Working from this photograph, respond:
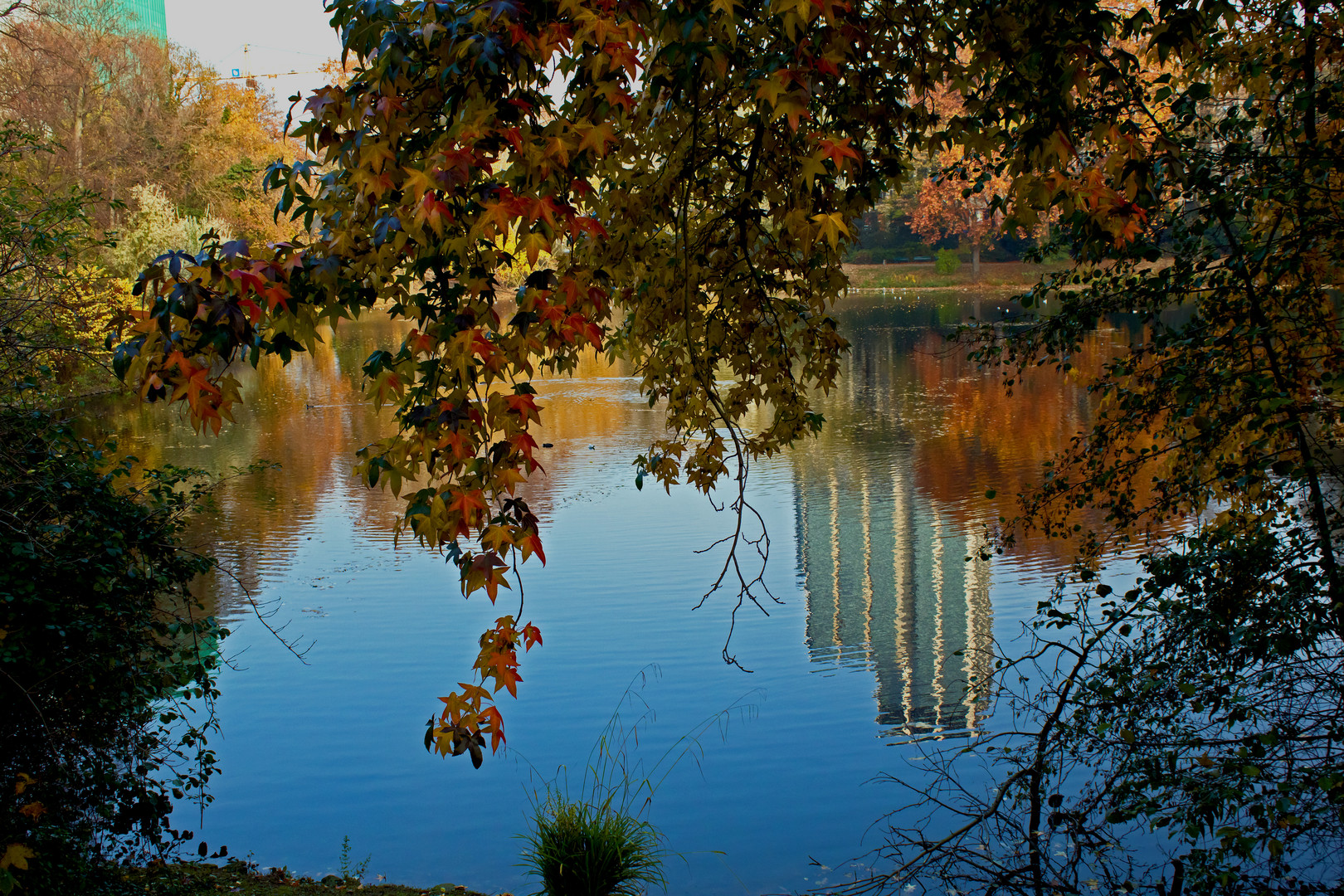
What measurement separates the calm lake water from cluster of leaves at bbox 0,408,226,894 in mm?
977

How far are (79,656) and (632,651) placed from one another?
164 inches

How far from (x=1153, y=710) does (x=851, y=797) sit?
78.3 inches

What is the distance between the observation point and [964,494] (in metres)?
12.2

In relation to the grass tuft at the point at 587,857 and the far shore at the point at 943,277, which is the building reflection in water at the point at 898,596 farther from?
the far shore at the point at 943,277

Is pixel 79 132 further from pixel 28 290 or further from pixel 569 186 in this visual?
pixel 569 186

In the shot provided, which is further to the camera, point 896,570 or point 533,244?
point 896,570

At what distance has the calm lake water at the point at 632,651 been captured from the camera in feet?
19.7

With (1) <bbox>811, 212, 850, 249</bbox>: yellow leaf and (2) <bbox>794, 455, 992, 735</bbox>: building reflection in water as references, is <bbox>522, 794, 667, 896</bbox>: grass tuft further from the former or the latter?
(1) <bbox>811, 212, 850, 249</bbox>: yellow leaf

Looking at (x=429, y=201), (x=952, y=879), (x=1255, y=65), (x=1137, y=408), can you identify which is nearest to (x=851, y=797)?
(x=952, y=879)

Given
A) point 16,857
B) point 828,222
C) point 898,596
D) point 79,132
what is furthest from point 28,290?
point 79,132

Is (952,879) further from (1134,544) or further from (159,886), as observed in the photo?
(1134,544)

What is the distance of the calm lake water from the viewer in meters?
6.01

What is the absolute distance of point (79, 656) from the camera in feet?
16.0

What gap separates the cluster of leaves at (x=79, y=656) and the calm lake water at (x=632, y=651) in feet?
3.21
